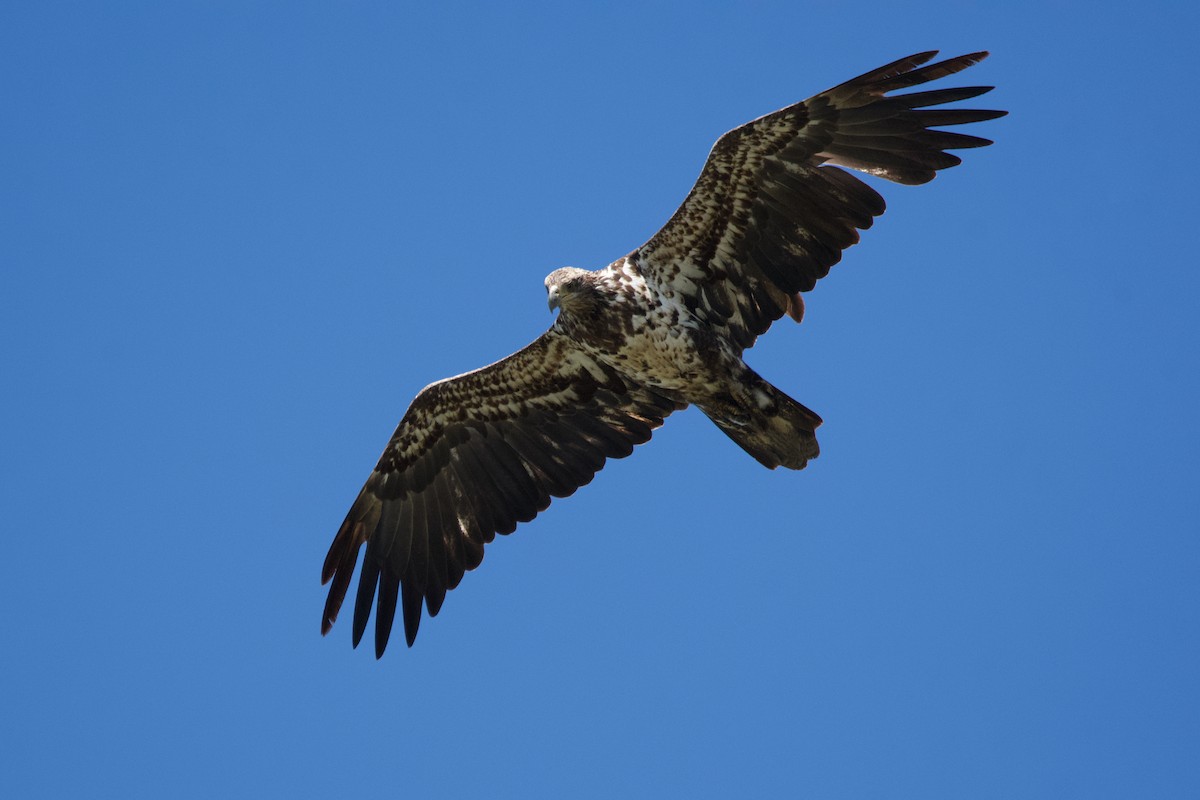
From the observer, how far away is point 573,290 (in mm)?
13133

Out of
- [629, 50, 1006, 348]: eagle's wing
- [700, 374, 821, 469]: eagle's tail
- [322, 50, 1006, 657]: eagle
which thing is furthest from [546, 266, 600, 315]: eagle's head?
[700, 374, 821, 469]: eagle's tail

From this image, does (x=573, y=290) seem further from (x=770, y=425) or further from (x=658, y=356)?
(x=770, y=425)

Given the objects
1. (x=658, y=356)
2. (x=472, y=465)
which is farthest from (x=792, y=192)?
(x=472, y=465)

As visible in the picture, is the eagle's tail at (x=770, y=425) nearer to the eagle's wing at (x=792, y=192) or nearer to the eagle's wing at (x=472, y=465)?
the eagle's wing at (x=792, y=192)

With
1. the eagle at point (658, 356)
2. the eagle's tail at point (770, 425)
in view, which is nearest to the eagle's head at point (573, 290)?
the eagle at point (658, 356)

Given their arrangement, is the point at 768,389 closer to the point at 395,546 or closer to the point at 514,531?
the point at 514,531

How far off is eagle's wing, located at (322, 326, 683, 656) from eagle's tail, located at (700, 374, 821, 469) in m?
1.08

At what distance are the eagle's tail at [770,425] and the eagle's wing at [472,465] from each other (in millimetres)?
1078

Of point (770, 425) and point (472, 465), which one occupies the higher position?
point (472, 465)

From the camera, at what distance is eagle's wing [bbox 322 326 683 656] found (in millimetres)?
14375

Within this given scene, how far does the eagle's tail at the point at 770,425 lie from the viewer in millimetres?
13078

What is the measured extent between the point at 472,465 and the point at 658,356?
264 centimetres

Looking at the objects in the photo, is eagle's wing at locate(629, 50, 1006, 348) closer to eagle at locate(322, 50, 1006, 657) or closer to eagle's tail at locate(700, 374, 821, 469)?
eagle at locate(322, 50, 1006, 657)

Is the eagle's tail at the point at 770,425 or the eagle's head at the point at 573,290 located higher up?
the eagle's head at the point at 573,290
